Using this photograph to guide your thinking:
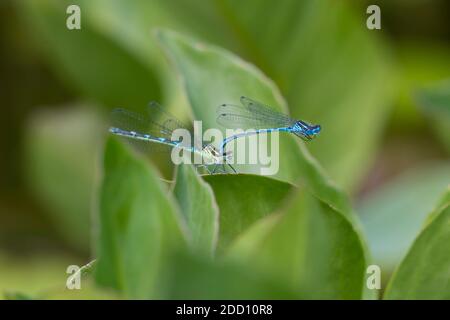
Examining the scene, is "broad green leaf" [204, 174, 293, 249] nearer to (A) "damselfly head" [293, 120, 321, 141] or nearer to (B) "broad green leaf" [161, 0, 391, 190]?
(A) "damselfly head" [293, 120, 321, 141]

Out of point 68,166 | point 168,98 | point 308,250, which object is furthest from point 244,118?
point 68,166

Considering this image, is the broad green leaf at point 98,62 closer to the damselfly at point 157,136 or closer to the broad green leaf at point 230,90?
the damselfly at point 157,136

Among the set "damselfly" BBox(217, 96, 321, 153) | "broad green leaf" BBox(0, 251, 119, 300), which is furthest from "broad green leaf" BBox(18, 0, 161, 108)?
"damselfly" BBox(217, 96, 321, 153)

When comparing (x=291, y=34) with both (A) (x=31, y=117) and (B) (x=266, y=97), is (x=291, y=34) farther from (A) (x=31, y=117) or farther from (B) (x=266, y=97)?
(A) (x=31, y=117)

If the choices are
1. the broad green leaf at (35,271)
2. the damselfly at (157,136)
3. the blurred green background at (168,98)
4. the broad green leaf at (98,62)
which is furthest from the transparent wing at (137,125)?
the broad green leaf at (35,271)

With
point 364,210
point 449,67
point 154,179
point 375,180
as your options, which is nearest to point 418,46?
point 449,67
